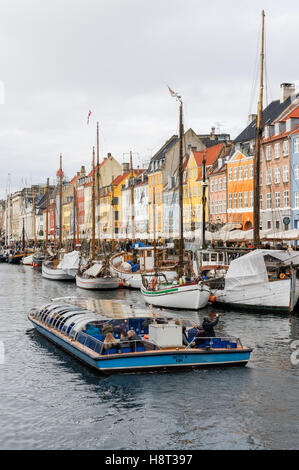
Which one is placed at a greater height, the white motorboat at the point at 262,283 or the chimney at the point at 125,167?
the chimney at the point at 125,167

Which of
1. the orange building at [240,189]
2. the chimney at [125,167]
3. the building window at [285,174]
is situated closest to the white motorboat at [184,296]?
the building window at [285,174]

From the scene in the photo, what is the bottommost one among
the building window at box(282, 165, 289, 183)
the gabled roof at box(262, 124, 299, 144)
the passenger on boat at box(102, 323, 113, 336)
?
the passenger on boat at box(102, 323, 113, 336)

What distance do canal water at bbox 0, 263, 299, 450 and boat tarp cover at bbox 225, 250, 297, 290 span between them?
39.5 ft

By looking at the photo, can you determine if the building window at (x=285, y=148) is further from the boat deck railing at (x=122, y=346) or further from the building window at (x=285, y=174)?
the boat deck railing at (x=122, y=346)

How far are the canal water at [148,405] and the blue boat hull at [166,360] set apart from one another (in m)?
0.30

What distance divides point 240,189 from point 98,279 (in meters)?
29.4

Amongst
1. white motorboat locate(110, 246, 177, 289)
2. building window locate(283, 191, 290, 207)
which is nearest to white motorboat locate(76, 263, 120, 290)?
white motorboat locate(110, 246, 177, 289)

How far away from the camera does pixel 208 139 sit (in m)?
116

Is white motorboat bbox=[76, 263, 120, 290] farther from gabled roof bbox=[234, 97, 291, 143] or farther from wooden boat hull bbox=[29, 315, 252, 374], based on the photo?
wooden boat hull bbox=[29, 315, 252, 374]

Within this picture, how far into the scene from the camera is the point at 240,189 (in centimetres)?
8594

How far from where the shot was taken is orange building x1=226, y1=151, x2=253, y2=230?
8338cm

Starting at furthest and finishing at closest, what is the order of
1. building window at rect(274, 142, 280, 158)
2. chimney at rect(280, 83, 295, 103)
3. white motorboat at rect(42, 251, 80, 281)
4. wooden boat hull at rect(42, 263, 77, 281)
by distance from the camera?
chimney at rect(280, 83, 295, 103), wooden boat hull at rect(42, 263, 77, 281), white motorboat at rect(42, 251, 80, 281), building window at rect(274, 142, 280, 158)

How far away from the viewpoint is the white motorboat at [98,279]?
64062 mm
